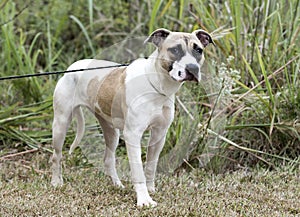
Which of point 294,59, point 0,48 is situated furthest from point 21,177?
point 0,48

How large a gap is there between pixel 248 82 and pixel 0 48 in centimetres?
352

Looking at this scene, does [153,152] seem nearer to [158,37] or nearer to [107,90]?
[107,90]

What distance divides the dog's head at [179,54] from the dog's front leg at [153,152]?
607 mm

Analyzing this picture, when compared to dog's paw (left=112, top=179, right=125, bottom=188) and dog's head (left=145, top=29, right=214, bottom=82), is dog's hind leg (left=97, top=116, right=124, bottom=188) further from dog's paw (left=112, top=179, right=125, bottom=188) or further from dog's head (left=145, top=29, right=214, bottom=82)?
dog's head (left=145, top=29, right=214, bottom=82)

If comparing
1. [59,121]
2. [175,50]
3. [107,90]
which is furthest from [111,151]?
[175,50]

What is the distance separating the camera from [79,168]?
5.21m

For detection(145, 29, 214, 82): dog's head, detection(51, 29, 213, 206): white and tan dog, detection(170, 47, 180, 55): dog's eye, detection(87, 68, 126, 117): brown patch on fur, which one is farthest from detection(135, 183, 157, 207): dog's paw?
detection(170, 47, 180, 55): dog's eye

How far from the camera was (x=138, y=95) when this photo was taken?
155 inches

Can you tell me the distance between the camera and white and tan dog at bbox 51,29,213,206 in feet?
12.1

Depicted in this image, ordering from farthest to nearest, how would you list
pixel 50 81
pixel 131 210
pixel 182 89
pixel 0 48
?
pixel 0 48, pixel 50 81, pixel 182 89, pixel 131 210

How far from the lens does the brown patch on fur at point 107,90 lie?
409 centimetres

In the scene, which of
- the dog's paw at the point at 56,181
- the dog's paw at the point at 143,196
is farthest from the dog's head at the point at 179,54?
the dog's paw at the point at 56,181

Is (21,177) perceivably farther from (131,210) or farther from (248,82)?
(248,82)

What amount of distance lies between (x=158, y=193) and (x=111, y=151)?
531 millimetres
